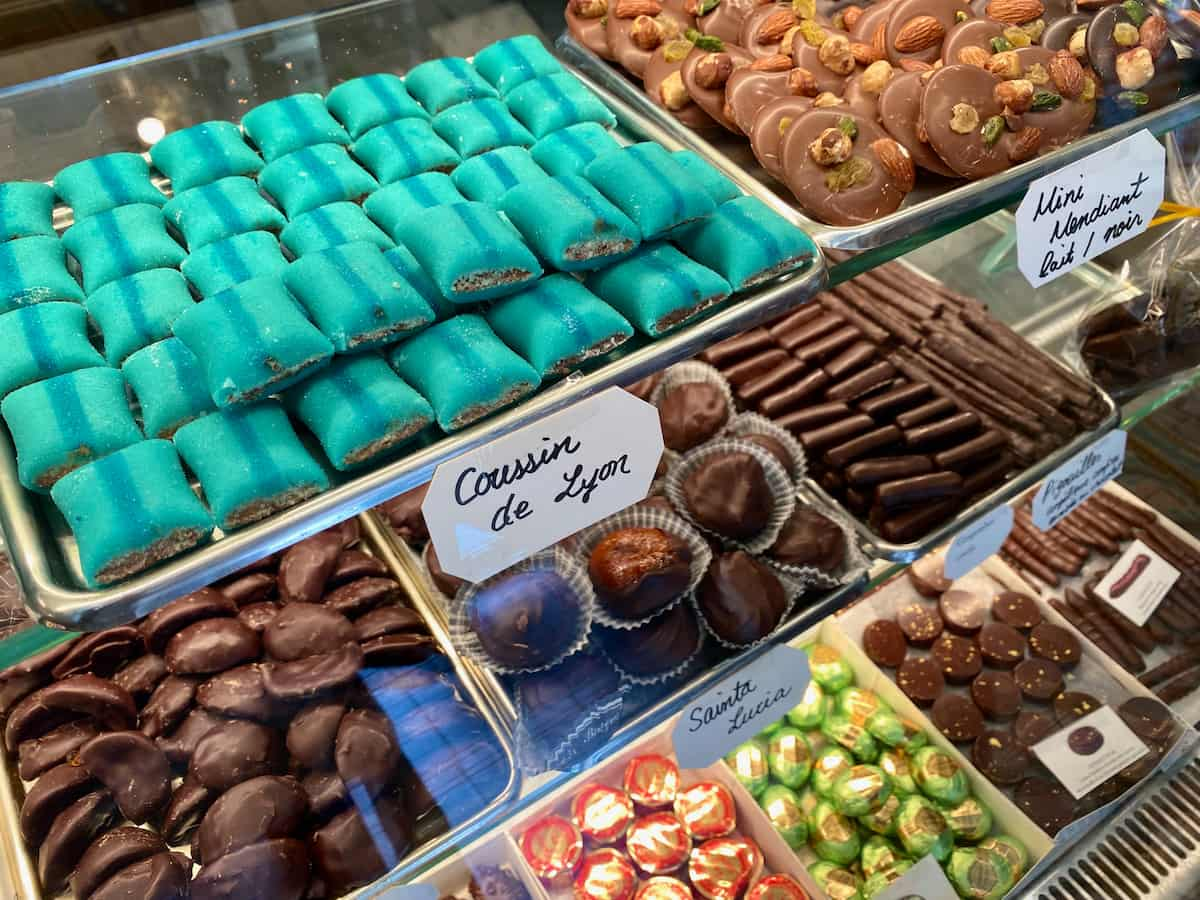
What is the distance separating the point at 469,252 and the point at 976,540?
1096mm

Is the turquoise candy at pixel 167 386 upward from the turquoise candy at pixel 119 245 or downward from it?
downward

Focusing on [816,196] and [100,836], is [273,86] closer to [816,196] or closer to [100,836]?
[816,196]

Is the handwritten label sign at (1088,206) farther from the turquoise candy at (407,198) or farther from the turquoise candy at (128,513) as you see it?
the turquoise candy at (128,513)

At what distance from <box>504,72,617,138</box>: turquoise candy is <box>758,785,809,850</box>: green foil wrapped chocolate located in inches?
52.0

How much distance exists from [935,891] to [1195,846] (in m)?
0.49

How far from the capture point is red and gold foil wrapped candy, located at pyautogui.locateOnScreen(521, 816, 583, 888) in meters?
1.78

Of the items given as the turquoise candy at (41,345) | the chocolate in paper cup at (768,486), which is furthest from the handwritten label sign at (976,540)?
the turquoise candy at (41,345)

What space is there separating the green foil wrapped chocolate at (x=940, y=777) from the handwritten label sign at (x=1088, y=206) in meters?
1.02

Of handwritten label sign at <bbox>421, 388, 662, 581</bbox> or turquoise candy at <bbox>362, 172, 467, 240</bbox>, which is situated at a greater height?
turquoise candy at <bbox>362, 172, 467, 240</bbox>

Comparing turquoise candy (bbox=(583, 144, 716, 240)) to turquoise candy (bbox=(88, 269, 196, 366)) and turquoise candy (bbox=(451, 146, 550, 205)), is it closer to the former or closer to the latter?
turquoise candy (bbox=(451, 146, 550, 205))

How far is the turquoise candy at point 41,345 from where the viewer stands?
109 centimetres

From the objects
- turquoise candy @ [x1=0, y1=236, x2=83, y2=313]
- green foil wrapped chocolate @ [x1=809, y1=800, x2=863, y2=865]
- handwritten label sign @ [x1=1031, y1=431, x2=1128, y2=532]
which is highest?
turquoise candy @ [x1=0, y1=236, x2=83, y2=313]

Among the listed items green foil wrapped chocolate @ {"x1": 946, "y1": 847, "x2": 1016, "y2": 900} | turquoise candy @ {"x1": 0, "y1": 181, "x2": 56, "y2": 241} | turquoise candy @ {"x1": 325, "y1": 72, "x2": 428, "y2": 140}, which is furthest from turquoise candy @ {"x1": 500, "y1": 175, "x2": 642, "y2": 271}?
green foil wrapped chocolate @ {"x1": 946, "y1": 847, "x2": 1016, "y2": 900}

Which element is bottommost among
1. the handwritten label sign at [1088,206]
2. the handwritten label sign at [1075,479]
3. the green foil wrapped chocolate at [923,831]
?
the green foil wrapped chocolate at [923,831]
